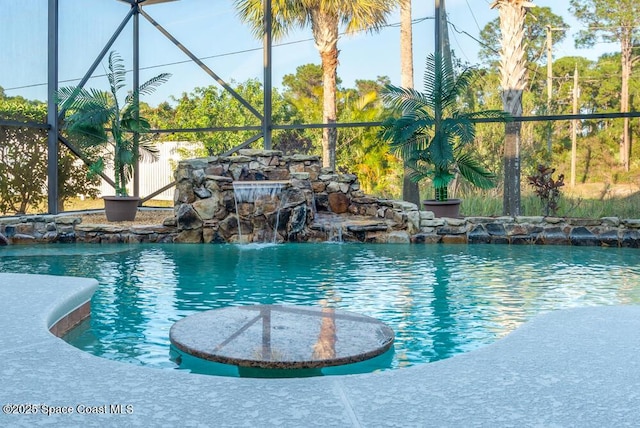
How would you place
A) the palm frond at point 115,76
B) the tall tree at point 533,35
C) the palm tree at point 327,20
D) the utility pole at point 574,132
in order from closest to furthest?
the palm frond at point 115,76 → the palm tree at point 327,20 → the utility pole at point 574,132 → the tall tree at point 533,35

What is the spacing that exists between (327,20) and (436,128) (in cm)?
563

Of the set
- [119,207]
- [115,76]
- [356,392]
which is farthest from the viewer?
[115,76]

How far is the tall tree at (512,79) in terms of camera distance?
11789mm

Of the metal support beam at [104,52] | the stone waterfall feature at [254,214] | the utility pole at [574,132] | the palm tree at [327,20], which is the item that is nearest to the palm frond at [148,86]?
the metal support beam at [104,52]

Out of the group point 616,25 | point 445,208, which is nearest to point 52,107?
point 445,208

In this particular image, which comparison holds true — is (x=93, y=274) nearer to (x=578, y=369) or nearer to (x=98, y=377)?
(x=98, y=377)

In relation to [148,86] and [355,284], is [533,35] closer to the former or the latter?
[148,86]

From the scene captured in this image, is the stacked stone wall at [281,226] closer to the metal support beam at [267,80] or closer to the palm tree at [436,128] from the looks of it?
the palm tree at [436,128]

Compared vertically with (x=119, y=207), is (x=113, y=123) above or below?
above

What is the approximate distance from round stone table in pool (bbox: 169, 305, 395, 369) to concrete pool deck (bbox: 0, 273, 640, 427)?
2.19ft

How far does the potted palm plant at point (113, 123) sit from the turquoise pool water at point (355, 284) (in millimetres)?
2322

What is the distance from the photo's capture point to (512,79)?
12195mm

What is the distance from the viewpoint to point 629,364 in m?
2.93

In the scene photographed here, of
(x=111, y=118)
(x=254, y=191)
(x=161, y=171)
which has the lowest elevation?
(x=254, y=191)
